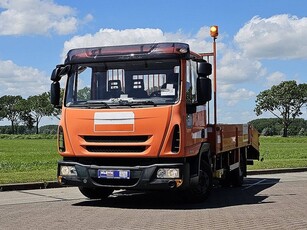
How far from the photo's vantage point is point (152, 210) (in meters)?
9.84

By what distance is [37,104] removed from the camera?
134125mm

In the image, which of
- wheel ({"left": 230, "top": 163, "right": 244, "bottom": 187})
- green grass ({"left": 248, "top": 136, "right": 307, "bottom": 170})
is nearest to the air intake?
wheel ({"left": 230, "top": 163, "right": 244, "bottom": 187})

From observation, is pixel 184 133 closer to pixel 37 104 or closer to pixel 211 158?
pixel 211 158

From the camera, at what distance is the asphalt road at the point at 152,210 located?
27.0ft

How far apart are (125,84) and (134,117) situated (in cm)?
82

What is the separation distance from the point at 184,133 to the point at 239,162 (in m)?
5.48

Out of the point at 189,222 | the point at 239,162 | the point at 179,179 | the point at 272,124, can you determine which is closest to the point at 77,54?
the point at 179,179

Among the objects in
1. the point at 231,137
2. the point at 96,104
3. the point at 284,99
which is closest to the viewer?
the point at 96,104

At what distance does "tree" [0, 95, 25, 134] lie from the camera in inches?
5551

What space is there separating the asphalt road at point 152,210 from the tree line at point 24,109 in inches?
4711

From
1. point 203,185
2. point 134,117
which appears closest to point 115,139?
point 134,117

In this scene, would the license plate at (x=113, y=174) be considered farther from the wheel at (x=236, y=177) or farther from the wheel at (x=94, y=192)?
the wheel at (x=236, y=177)

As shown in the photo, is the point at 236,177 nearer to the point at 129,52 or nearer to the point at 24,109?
the point at 129,52

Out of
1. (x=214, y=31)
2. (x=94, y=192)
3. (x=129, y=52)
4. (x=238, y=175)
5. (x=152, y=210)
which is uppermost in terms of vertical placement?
(x=214, y=31)
